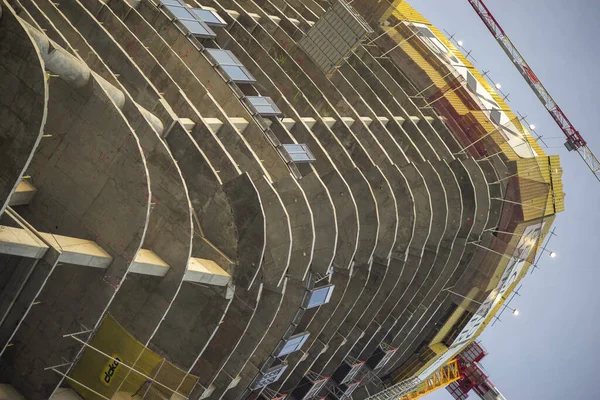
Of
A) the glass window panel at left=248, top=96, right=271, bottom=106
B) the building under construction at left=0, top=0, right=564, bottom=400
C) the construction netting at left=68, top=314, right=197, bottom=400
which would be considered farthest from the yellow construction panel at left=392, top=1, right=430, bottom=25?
the construction netting at left=68, top=314, right=197, bottom=400

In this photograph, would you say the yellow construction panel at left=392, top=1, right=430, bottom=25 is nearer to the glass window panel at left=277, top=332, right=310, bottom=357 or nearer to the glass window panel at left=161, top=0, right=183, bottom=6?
the glass window panel at left=161, top=0, right=183, bottom=6

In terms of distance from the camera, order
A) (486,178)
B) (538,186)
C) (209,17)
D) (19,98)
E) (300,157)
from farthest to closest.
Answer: (538,186) < (486,178) < (209,17) < (300,157) < (19,98)

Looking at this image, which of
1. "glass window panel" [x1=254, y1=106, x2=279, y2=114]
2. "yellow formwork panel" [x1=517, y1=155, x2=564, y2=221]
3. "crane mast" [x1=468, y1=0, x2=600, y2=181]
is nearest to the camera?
"glass window panel" [x1=254, y1=106, x2=279, y2=114]

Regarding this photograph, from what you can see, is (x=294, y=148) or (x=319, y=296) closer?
(x=319, y=296)

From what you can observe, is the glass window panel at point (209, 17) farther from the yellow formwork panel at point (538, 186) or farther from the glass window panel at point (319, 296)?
the yellow formwork panel at point (538, 186)

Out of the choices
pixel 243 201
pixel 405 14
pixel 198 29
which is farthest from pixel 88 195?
pixel 405 14

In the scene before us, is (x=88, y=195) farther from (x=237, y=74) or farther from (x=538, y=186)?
(x=538, y=186)
